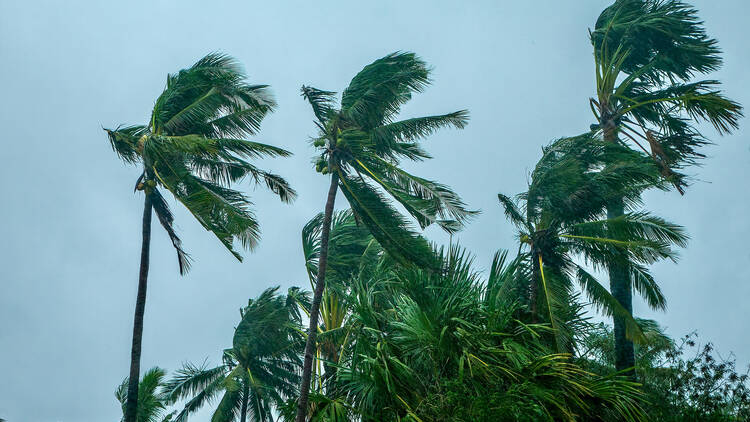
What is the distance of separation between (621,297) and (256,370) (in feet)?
42.6

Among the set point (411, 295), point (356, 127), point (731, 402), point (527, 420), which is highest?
point (356, 127)

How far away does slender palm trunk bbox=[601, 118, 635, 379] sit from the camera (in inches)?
745

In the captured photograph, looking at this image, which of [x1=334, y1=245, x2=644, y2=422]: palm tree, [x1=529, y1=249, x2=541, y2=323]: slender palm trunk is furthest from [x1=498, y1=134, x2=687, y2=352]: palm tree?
[x1=334, y1=245, x2=644, y2=422]: palm tree

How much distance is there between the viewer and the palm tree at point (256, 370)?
990 inches

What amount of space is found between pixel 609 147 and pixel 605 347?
8.56 m

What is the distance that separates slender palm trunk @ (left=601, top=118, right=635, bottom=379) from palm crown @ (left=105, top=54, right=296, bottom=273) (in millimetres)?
8677

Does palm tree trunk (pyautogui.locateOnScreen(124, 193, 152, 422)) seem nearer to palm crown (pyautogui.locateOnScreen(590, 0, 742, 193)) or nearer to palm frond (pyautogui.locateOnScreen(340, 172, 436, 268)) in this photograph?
palm frond (pyautogui.locateOnScreen(340, 172, 436, 268))

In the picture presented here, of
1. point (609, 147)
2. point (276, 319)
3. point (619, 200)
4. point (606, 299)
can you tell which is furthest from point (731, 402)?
point (276, 319)

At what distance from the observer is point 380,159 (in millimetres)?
17125

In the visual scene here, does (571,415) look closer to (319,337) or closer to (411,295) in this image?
(411,295)

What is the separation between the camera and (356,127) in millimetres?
18281

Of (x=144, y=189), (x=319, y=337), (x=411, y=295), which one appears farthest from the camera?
(x=319, y=337)

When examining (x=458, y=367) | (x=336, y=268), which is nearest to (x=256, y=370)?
(x=336, y=268)

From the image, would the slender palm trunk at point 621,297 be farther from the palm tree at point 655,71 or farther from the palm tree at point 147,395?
the palm tree at point 147,395
